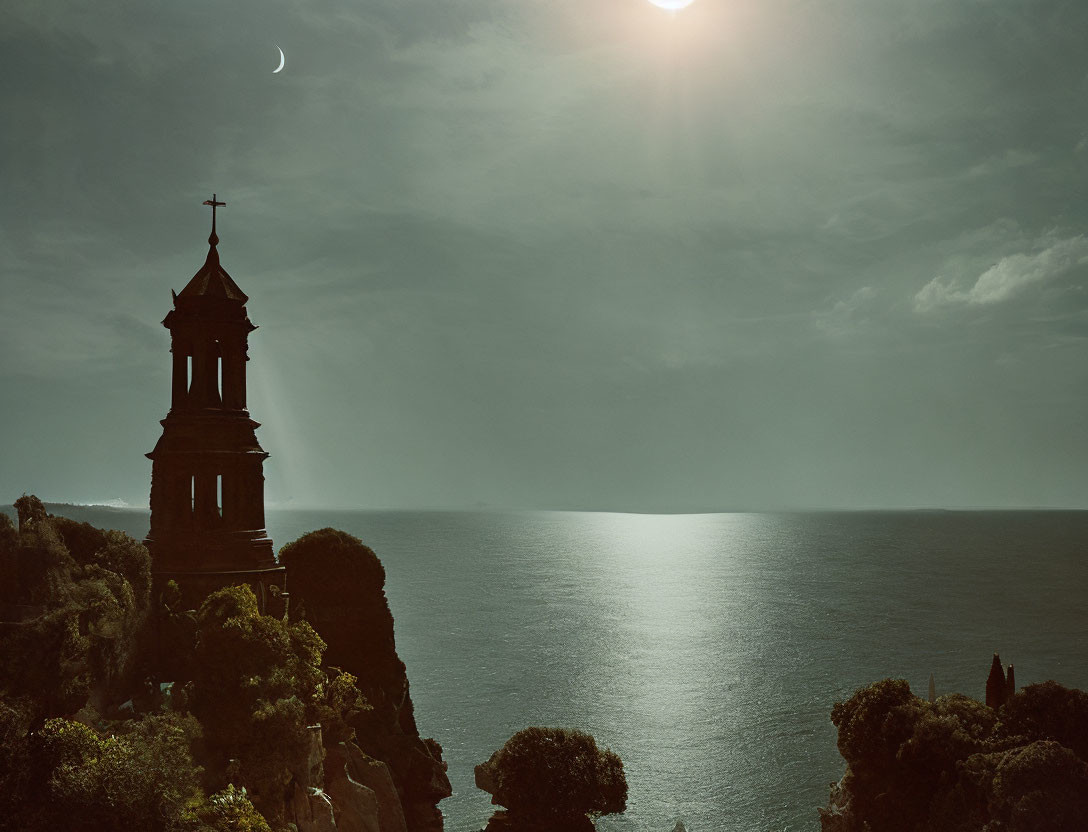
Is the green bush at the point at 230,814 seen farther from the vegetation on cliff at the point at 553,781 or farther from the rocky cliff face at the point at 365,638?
the vegetation on cliff at the point at 553,781

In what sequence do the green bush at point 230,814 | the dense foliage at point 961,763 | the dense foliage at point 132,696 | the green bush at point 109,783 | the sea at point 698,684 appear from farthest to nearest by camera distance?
the sea at point 698,684 < the dense foliage at point 961,763 < the green bush at point 230,814 < the dense foliage at point 132,696 < the green bush at point 109,783

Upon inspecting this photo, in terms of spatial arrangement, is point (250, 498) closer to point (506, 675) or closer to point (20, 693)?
point (20, 693)

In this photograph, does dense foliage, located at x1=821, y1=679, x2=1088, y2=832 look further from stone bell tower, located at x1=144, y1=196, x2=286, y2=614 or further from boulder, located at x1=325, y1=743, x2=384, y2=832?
Result: stone bell tower, located at x1=144, y1=196, x2=286, y2=614

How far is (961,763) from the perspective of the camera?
1807 inches

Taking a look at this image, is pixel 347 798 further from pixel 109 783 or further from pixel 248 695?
pixel 109 783

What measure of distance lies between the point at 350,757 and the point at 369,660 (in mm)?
10734

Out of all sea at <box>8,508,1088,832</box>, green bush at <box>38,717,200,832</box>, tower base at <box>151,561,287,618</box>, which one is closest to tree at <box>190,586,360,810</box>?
tower base at <box>151,561,287,618</box>

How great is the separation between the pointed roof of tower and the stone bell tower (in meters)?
0.05

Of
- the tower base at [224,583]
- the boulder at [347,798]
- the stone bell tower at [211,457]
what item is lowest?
the boulder at [347,798]

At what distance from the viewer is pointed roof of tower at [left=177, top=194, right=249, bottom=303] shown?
4681cm

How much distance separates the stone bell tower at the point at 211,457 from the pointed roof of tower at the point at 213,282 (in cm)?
5

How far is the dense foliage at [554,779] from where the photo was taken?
5356 centimetres

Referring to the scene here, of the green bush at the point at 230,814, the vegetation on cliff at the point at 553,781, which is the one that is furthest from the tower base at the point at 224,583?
the vegetation on cliff at the point at 553,781

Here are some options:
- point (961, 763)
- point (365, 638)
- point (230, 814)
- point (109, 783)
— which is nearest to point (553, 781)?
point (365, 638)
